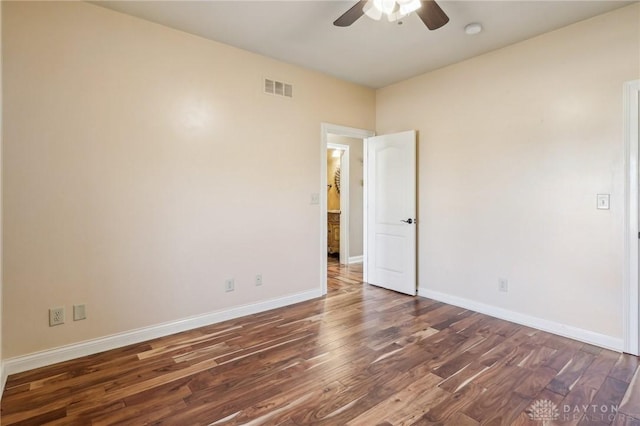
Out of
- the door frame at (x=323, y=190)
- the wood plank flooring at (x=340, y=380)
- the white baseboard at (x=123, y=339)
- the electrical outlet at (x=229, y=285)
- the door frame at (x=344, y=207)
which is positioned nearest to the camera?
the wood plank flooring at (x=340, y=380)

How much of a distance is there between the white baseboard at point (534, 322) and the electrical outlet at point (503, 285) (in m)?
0.21

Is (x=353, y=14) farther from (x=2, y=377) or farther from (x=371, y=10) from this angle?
(x=2, y=377)

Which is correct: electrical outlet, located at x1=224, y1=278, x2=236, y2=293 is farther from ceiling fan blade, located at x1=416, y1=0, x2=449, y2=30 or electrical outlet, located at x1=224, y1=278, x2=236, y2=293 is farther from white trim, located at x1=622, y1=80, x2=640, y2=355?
white trim, located at x1=622, y1=80, x2=640, y2=355

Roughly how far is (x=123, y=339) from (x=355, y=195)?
14.7 feet

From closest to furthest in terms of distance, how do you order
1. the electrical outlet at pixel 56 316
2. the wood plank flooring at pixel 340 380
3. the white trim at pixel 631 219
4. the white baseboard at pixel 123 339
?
the wood plank flooring at pixel 340 380 < the white baseboard at pixel 123 339 < the electrical outlet at pixel 56 316 < the white trim at pixel 631 219

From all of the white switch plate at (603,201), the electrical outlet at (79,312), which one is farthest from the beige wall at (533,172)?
the electrical outlet at (79,312)

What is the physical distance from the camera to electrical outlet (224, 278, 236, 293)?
336cm

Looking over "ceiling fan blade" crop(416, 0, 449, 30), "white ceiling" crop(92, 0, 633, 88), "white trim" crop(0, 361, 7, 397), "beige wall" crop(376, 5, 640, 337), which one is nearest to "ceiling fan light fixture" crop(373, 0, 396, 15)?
"ceiling fan blade" crop(416, 0, 449, 30)

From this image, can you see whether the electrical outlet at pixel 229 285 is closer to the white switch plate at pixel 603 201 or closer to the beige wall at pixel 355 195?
the beige wall at pixel 355 195

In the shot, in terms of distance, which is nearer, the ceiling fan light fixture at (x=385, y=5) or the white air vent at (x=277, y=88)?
the ceiling fan light fixture at (x=385, y=5)

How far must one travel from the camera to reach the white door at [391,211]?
412 cm

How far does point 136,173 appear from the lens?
9.20ft

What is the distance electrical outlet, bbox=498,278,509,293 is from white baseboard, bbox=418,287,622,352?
0.21 metres

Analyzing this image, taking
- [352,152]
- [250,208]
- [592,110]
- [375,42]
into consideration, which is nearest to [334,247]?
[352,152]
